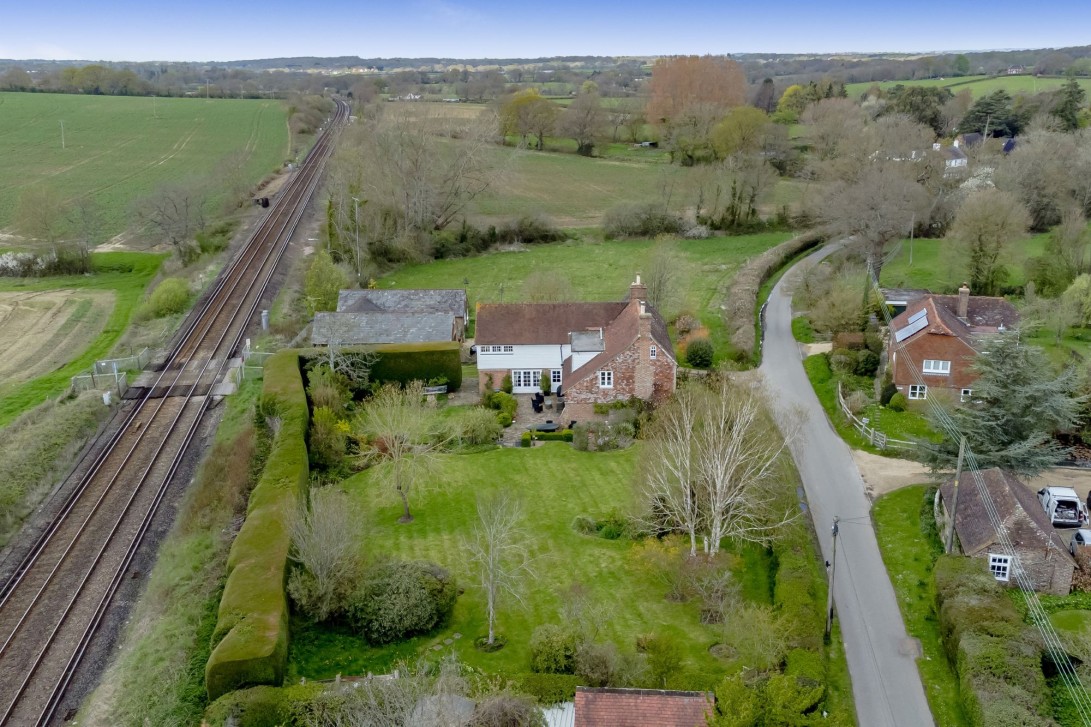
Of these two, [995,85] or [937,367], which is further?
[995,85]

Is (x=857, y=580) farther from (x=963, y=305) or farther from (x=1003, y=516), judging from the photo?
(x=963, y=305)

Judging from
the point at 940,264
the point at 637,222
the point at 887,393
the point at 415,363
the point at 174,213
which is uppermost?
the point at 174,213

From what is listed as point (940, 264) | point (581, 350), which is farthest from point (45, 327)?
point (940, 264)

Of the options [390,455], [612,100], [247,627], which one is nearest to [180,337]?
[390,455]

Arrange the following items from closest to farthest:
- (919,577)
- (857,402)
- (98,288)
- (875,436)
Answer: (919,577)
(875,436)
(857,402)
(98,288)

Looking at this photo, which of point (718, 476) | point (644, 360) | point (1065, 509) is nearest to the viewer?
point (718, 476)

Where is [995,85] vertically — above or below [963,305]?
above

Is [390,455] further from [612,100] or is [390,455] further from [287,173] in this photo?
[612,100]

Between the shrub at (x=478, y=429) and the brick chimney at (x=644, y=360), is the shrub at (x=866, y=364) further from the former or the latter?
Answer: the shrub at (x=478, y=429)

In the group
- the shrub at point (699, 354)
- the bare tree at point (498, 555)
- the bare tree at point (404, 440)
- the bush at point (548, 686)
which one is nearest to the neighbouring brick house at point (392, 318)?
the bare tree at point (404, 440)
